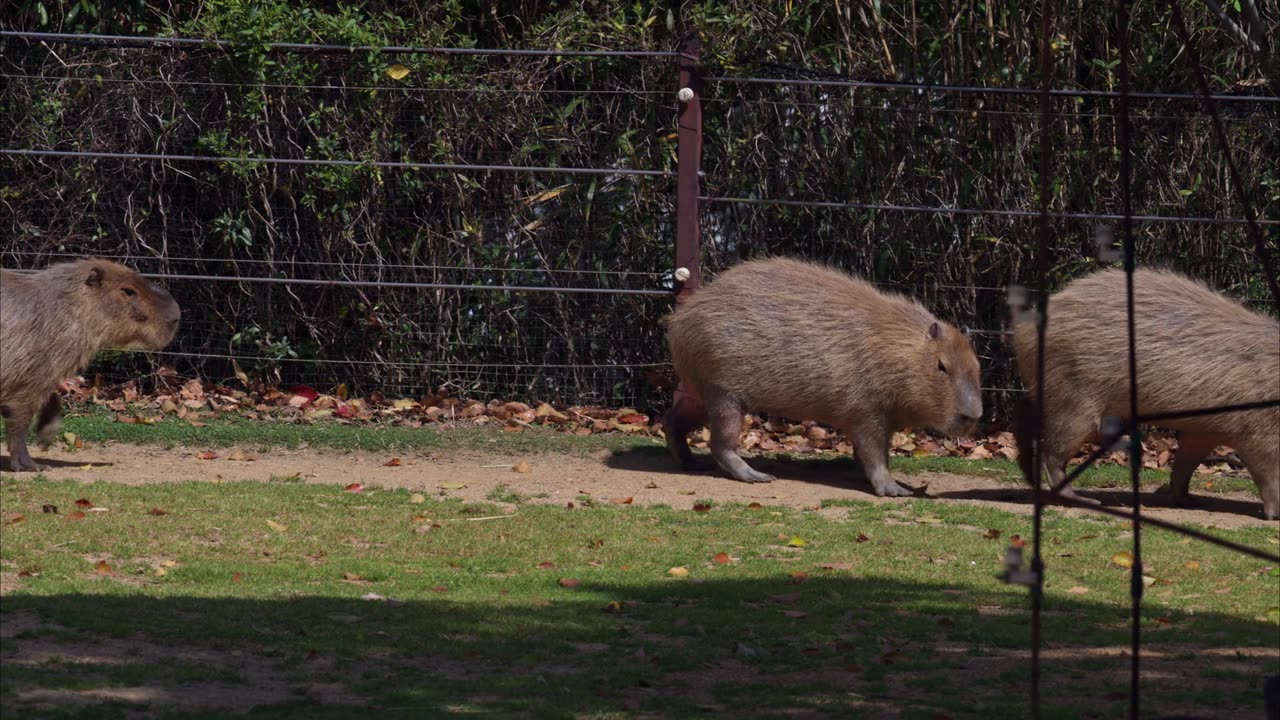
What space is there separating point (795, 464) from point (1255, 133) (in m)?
3.54

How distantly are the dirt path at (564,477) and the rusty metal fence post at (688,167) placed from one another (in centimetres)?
113

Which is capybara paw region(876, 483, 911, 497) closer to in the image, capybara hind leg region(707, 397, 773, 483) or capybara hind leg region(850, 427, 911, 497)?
capybara hind leg region(850, 427, 911, 497)

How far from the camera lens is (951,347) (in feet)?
27.7

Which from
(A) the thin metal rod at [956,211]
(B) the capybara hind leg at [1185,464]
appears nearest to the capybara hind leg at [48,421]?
(A) the thin metal rod at [956,211]

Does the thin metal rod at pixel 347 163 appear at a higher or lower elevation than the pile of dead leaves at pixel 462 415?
higher

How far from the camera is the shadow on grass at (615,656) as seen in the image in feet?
13.4

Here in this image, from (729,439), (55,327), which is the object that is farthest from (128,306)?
(729,439)

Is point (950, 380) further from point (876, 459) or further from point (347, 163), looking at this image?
point (347, 163)

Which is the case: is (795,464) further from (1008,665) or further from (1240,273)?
(1008,665)

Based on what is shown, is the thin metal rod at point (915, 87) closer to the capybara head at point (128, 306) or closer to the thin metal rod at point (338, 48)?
the thin metal rod at point (338, 48)

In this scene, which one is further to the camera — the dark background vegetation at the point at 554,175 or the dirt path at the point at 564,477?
the dark background vegetation at the point at 554,175

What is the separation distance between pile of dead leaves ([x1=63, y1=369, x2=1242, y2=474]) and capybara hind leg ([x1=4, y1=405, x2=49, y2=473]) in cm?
183

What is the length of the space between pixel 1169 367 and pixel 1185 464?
2.22 feet

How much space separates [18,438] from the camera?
24.8ft
